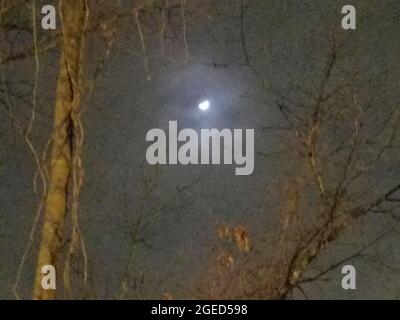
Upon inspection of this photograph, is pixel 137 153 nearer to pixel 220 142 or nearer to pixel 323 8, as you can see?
pixel 220 142

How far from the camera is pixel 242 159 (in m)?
1.20

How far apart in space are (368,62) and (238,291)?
0.52 meters

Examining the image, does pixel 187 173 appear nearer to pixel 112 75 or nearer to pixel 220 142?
pixel 220 142

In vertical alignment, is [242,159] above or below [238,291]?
above

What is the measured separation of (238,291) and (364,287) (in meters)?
0.25

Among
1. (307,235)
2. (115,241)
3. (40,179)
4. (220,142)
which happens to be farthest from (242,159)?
(40,179)

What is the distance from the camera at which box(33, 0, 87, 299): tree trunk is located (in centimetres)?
120

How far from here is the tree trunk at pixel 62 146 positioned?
3.92ft

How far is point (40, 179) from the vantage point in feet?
3.95

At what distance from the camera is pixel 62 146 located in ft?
3.95
